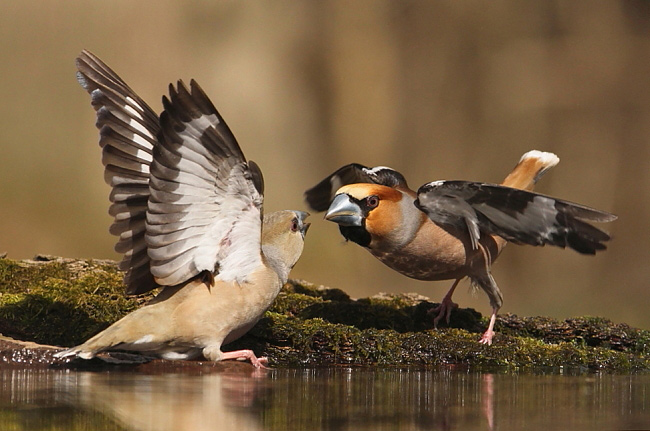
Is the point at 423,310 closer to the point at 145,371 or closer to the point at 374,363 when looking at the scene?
the point at 374,363

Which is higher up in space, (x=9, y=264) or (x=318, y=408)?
(x=9, y=264)

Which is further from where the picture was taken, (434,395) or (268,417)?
(434,395)

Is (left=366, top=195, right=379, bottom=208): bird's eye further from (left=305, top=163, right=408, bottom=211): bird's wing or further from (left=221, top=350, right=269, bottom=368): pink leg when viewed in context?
(left=221, top=350, right=269, bottom=368): pink leg

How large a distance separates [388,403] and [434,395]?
335 millimetres

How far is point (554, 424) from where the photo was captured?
293 cm

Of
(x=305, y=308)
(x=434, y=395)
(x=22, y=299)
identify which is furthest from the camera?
(x=305, y=308)

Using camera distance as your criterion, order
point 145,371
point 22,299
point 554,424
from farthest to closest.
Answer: point 22,299, point 145,371, point 554,424

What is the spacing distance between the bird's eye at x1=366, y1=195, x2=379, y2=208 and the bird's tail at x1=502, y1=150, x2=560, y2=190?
159cm

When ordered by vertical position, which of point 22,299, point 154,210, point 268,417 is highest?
point 154,210

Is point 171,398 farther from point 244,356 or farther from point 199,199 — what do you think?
point 199,199

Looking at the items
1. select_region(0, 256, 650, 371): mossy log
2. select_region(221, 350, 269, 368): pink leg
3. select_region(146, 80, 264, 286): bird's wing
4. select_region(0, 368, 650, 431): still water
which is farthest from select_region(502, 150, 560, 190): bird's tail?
select_region(221, 350, 269, 368): pink leg

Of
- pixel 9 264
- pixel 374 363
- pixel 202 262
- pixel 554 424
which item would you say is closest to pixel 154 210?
pixel 202 262

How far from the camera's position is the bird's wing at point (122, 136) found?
4.96 metres

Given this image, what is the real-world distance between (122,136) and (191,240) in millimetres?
958
